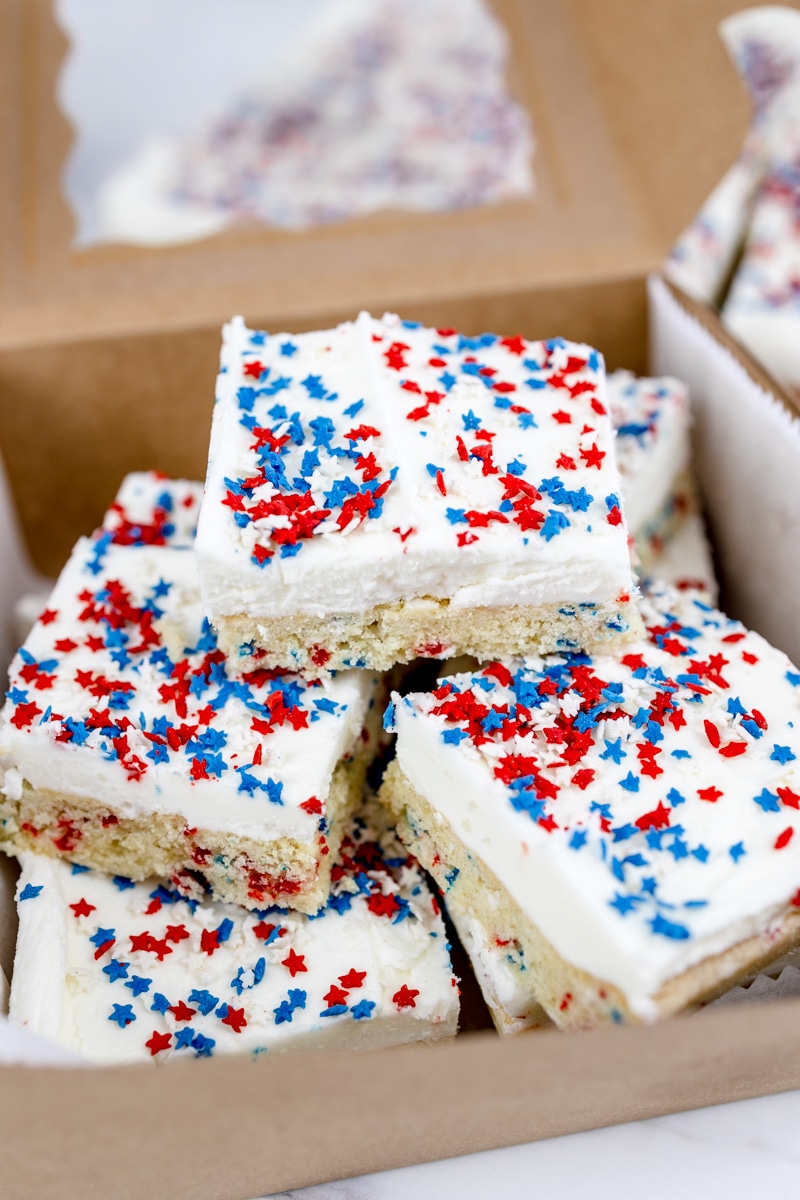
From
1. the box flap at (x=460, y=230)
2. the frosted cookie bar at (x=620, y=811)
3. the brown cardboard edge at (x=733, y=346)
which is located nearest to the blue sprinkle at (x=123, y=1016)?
the frosted cookie bar at (x=620, y=811)

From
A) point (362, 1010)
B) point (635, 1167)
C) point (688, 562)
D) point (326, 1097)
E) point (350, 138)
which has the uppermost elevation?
point (350, 138)

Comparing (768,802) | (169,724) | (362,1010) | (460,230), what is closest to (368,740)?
(169,724)

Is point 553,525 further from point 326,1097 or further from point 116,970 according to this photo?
point 116,970

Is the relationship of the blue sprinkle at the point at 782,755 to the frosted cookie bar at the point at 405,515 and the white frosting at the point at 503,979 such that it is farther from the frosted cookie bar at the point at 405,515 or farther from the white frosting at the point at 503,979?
the white frosting at the point at 503,979

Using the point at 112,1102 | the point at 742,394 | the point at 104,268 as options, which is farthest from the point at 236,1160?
the point at 104,268

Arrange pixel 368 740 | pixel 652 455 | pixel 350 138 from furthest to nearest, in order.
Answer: pixel 350 138
pixel 652 455
pixel 368 740

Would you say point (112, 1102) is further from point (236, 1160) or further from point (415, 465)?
point (415, 465)
